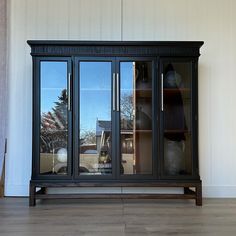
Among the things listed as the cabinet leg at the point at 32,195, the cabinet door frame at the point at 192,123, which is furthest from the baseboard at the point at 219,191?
the cabinet leg at the point at 32,195

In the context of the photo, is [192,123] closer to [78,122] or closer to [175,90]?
[175,90]

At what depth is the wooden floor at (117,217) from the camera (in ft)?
8.08

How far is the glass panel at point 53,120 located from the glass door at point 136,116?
55 cm

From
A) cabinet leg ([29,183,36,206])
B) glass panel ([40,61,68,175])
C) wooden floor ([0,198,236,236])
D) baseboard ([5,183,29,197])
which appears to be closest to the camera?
wooden floor ([0,198,236,236])

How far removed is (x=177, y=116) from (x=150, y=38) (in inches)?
38.5

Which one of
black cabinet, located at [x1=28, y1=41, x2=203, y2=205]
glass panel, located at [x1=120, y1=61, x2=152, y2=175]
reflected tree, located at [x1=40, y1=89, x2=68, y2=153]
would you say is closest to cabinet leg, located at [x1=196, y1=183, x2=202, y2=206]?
black cabinet, located at [x1=28, y1=41, x2=203, y2=205]

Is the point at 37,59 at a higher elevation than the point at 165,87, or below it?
higher

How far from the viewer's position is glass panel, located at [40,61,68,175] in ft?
11.0

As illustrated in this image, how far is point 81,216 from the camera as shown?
2885 millimetres

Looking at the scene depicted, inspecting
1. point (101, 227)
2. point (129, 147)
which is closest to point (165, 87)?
point (129, 147)

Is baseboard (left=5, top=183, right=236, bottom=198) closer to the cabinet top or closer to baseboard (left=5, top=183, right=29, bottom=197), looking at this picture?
baseboard (left=5, top=183, right=29, bottom=197)

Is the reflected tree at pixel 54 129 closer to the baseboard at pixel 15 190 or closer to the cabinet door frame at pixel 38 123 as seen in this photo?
the cabinet door frame at pixel 38 123

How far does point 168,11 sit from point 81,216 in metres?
2.41

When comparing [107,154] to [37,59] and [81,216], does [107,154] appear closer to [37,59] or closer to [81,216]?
[81,216]
